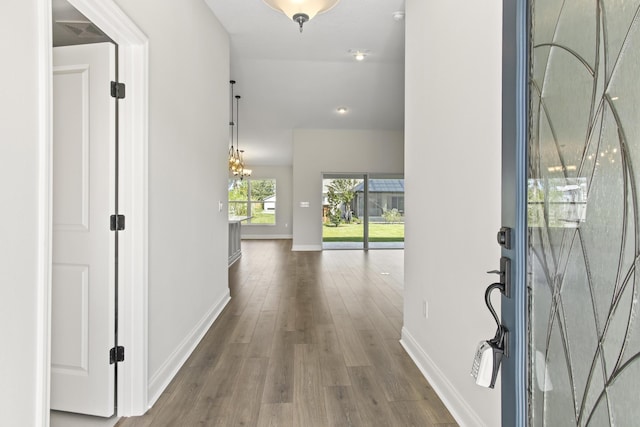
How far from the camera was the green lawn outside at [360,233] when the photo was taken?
8.79 m

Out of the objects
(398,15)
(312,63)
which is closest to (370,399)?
(398,15)

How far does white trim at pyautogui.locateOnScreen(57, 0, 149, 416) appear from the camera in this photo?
187cm

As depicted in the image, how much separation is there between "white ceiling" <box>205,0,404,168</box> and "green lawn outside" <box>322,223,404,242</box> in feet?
8.07

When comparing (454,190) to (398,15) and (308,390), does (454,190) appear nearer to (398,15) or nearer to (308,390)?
(308,390)

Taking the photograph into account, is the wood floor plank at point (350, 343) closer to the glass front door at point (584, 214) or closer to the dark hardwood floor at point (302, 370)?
the dark hardwood floor at point (302, 370)

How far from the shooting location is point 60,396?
1881mm

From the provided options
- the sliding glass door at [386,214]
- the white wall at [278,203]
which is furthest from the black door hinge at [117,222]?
the white wall at [278,203]

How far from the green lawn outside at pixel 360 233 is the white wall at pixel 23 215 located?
301 inches

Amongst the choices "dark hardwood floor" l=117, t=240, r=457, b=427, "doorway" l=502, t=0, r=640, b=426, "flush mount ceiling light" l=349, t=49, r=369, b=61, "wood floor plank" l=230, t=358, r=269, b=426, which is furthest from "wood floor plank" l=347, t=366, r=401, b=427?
"flush mount ceiling light" l=349, t=49, r=369, b=61

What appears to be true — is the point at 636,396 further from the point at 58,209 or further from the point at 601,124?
the point at 58,209

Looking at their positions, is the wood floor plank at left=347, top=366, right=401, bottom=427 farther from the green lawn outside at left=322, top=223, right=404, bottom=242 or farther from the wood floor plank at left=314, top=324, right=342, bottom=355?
the green lawn outside at left=322, top=223, right=404, bottom=242

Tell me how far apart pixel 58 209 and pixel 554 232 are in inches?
87.7

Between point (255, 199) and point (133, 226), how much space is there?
10.8 meters

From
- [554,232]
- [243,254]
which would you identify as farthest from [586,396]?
[243,254]
